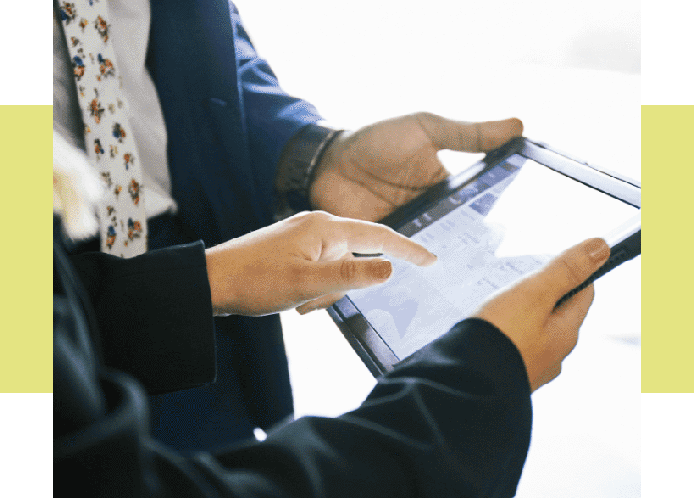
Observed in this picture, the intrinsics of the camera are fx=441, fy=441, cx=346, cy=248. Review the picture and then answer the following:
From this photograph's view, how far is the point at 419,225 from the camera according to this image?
2.10ft

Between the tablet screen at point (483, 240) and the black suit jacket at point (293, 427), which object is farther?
the tablet screen at point (483, 240)

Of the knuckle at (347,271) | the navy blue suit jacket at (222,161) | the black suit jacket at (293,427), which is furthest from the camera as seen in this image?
the navy blue suit jacket at (222,161)

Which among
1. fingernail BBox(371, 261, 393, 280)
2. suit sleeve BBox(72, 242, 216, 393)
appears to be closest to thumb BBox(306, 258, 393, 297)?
fingernail BBox(371, 261, 393, 280)

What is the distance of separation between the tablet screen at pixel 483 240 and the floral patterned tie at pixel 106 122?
322 mm

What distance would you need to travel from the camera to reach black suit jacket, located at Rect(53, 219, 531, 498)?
→ 7.9 inches

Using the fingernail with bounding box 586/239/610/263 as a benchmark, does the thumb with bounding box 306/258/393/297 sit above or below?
below

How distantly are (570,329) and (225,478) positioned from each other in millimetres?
324

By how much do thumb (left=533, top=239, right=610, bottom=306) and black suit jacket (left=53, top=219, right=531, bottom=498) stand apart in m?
0.11

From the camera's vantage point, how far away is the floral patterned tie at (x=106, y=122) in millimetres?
536

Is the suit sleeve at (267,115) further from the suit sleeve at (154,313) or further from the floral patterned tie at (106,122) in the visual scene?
the suit sleeve at (154,313)

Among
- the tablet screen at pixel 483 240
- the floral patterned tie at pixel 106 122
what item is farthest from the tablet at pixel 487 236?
the floral patterned tie at pixel 106 122

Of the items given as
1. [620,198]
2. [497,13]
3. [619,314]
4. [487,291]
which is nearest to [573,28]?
[497,13]

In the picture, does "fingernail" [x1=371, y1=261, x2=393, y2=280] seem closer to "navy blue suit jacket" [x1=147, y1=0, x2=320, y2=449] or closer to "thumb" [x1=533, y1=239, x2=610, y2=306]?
"thumb" [x1=533, y1=239, x2=610, y2=306]

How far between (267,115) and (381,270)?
0.37 meters
